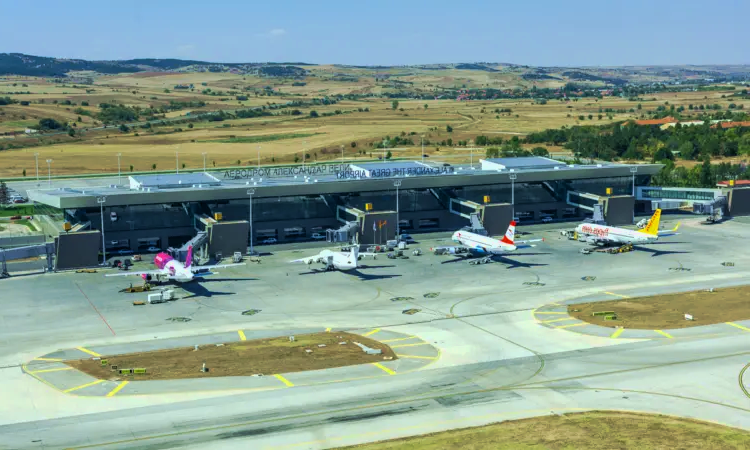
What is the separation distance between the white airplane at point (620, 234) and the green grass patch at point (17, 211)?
96655 millimetres

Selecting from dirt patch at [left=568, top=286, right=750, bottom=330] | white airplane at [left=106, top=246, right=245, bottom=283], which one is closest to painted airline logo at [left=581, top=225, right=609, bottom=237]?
dirt patch at [left=568, top=286, right=750, bottom=330]

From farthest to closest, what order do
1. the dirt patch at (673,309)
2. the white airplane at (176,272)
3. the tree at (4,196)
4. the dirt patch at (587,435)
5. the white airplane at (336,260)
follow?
the tree at (4,196)
the white airplane at (336,260)
the white airplane at (176,272)
the dirt patch at (673,309)
the dirt patch at (587,435)

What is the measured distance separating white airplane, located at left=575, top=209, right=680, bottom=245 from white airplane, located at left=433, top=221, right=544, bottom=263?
1100 centimetres

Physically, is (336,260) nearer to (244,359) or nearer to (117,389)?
(244,359)

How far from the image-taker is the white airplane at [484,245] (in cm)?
11900

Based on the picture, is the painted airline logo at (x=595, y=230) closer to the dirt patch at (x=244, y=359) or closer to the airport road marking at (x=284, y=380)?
the dirt patch at (x=244, y=359)

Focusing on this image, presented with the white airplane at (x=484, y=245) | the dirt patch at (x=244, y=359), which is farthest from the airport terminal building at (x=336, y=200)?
the dirt patch at (x=244, y=359)

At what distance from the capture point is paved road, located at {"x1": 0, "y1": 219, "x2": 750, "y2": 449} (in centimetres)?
6450

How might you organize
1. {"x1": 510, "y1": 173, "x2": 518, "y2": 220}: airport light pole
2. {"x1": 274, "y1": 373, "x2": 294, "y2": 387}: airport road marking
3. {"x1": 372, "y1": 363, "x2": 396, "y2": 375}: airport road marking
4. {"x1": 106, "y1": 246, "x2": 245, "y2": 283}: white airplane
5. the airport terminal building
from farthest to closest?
{"x1": 510, "y1": 173, "x2": 518, "y2": 220}: airport light pole
the airport terminal building
{"x1": 106, "y1": 246, "x2": 245, "y2": 283}: white airplane
{"x1": 372, "y1": 363, "x2": 396, "y2": 375}: airport road marking
{"x1": 274, "y1": 373, "x2": 294, "y2": 387}: airport road marking

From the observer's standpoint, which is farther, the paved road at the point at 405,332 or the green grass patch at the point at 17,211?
the green grass patch at the point at 17,211

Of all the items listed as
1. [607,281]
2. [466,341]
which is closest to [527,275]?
[607,281]

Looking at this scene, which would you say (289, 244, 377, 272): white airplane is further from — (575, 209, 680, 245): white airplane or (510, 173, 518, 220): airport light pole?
(510, 173, 518, 220): airport light pole

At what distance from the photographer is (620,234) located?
128875 mm

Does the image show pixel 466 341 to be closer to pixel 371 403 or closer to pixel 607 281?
pixel 371 403
